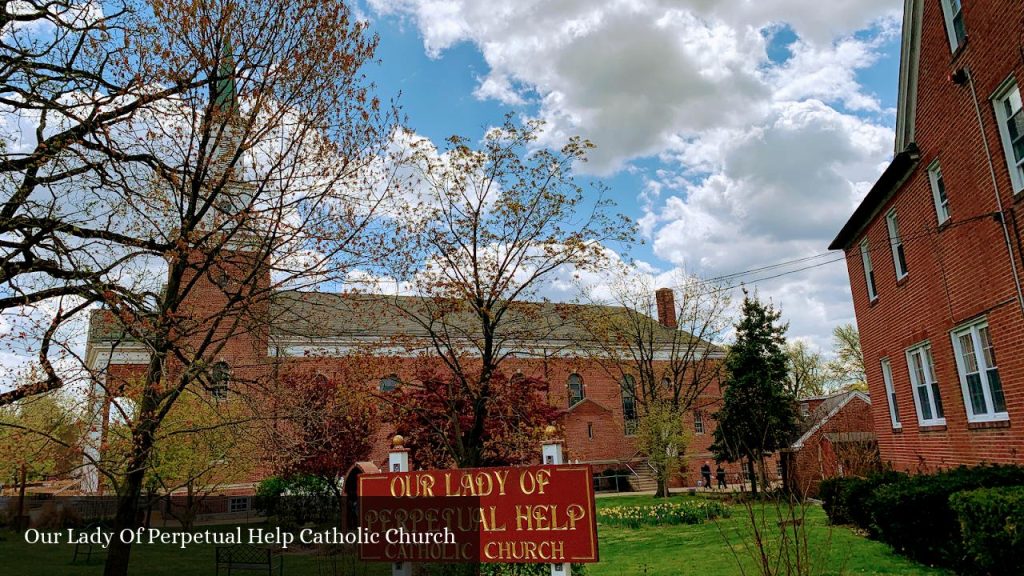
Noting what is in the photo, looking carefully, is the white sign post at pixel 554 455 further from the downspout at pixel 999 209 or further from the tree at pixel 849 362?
the tree at pixel 849 362

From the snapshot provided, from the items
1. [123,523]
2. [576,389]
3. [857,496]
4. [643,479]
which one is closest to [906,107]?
[857,496]

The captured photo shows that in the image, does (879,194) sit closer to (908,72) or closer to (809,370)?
(908,72)

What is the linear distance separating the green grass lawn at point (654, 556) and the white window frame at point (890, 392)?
329cm

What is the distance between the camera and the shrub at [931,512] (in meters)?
9.17

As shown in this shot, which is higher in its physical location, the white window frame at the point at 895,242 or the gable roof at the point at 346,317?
the white window frame at the point at 895,242

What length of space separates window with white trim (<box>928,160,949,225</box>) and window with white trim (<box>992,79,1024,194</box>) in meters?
2.39

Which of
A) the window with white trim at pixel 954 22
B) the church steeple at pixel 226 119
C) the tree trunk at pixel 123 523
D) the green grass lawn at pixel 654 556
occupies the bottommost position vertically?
the green grass lawn at pixel 654 556

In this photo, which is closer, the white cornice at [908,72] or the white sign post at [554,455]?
the white sign post at [554,455]

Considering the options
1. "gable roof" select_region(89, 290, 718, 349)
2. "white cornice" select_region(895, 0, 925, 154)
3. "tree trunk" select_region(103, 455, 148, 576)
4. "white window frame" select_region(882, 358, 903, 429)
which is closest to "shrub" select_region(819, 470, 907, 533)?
"white window frame" select_region(882, 358, 903, 429)

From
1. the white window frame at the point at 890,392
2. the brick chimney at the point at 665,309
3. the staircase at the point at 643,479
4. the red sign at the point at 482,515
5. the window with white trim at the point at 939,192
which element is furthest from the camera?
the brick chimney at the point at 665,309

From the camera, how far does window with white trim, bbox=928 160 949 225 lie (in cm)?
1305

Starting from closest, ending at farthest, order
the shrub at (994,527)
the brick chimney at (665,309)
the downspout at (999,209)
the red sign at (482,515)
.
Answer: the red sign at (482,515), the shrub at (994,527), the downspout at (999,209), the brick chimney at (665,309)

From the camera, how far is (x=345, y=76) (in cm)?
1091

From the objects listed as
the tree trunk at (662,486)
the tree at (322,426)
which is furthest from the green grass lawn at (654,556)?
the tree trunk at (662,486)
